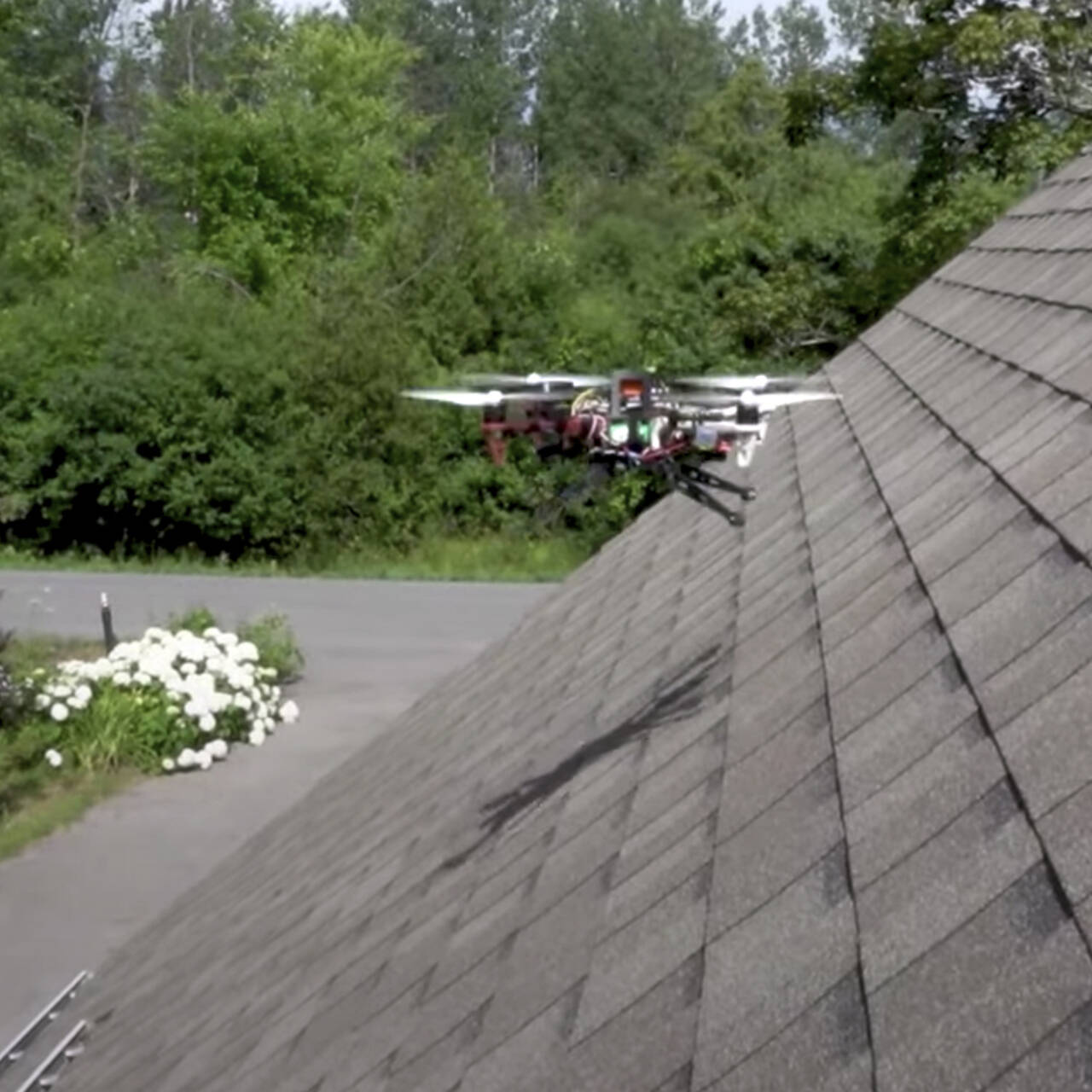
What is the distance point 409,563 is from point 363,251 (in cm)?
1389

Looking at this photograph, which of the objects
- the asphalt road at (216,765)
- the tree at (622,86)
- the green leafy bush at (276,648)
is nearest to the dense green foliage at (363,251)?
the asphalt road at (216,765)

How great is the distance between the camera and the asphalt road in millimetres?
15602

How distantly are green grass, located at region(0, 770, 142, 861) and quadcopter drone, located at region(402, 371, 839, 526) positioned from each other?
1368cm

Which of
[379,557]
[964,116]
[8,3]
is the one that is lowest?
[379,557]

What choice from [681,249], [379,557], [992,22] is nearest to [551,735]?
[992,22]

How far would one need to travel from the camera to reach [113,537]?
32906mm

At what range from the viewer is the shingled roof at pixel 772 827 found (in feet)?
8.08

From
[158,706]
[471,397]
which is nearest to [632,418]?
[471,397]

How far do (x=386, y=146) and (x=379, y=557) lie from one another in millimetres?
20456

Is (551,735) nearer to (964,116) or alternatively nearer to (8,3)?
(964,116)

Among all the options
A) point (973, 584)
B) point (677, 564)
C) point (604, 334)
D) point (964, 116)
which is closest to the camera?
point (973, 584)

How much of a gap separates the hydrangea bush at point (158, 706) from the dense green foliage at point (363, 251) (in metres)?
3.59

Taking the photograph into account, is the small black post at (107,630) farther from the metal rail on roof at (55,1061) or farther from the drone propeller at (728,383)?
the drone propeller at (728,383)

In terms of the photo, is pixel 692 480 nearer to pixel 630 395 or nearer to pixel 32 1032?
pixel 630 395
